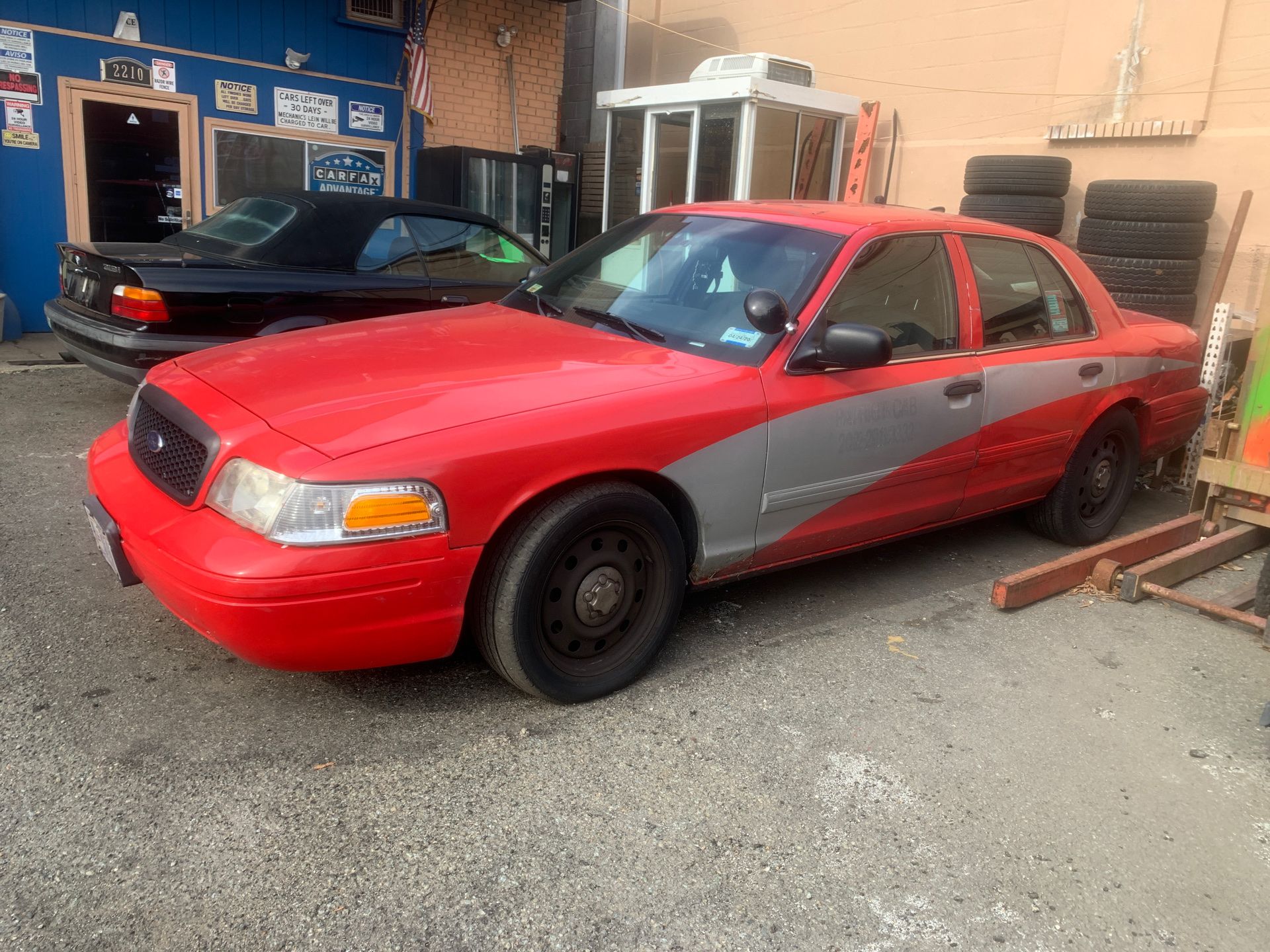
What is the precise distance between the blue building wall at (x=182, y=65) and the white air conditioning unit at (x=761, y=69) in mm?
3281

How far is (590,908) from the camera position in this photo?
234cm

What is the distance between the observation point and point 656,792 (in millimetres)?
2807

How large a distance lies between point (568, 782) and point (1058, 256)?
356cm

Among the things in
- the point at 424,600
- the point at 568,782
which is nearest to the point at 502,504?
the point at 424,600

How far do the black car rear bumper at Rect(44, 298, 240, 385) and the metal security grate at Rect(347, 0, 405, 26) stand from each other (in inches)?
222

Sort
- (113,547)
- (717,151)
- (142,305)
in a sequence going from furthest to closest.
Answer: (717,151)
(142,305)
(113,547)

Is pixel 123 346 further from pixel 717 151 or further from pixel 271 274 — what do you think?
pixel 717 151

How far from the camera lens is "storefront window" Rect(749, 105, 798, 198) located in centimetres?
1028

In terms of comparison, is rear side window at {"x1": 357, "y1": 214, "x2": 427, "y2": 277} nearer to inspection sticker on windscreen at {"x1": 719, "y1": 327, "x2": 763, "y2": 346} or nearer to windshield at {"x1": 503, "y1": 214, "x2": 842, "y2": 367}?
windshield at {"x1": 503, "y1": 214, "x2": 842, "y2": 367}

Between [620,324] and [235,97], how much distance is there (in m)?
7.52

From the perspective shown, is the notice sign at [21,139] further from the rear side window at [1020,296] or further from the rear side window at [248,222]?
the rear side window at [1020,296]

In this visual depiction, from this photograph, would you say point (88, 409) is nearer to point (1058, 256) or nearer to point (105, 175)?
point (105, 175)

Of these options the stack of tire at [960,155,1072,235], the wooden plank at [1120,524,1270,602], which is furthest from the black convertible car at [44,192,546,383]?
the wooden plank at [1120,524,1270,602]

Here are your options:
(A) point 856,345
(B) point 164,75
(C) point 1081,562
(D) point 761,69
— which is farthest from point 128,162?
(C) point 1081,562
